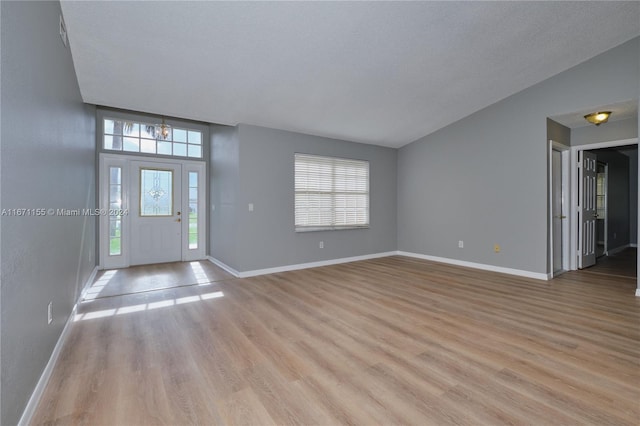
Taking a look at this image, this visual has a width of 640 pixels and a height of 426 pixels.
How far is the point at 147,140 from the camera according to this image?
5.80 metres

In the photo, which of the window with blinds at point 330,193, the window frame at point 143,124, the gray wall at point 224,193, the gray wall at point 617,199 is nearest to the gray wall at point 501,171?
the window with blinds at point 330,193

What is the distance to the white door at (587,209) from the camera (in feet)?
17.1

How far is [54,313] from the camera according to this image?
7.52ft

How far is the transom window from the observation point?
5512 mm

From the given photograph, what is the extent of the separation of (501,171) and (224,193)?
4853 mm

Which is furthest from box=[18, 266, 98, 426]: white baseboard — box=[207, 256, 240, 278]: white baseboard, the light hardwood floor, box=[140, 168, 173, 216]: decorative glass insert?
box=[140, 168, 173, 216]: decorative glass insert

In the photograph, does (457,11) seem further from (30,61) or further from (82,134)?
(82,134)

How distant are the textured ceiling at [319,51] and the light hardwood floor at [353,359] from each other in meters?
2.64

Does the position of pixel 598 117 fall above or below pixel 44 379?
above

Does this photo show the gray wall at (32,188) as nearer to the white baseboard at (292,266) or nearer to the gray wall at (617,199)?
the white baseboard at (292,266)

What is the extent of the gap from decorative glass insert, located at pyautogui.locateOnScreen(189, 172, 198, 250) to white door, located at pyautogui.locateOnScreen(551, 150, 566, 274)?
6466mm

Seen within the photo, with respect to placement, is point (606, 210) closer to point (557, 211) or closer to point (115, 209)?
point (557, 211)

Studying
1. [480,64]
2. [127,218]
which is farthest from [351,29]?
[127,218]

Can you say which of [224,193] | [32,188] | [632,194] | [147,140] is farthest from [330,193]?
[632,194]
